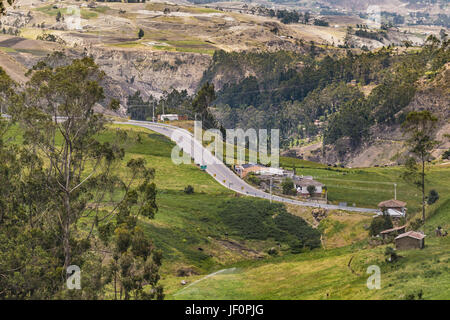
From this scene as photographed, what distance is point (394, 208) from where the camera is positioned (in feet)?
274

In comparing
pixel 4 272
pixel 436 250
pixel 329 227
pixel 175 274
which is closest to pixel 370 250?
pixel 436 250

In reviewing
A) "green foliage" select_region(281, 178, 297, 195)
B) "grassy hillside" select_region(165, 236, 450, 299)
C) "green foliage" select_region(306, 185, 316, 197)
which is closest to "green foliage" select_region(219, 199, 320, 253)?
"green foliage" select_region(281, 178, 297, 195)

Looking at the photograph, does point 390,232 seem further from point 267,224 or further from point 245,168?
point 245,168

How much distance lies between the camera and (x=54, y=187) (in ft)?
179

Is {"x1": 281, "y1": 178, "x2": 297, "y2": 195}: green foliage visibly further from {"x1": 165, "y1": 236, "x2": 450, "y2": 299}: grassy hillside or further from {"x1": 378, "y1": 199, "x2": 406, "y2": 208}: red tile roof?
{"x1": 165, "y1": 236, "x2": 450, "y2": 299}: grassy hillside

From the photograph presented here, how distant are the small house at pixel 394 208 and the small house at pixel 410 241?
2514cm

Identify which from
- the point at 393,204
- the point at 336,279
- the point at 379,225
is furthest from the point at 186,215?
the point at 336,279

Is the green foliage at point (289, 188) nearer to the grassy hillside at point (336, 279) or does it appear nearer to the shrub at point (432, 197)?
the shrub at point (432, 197)

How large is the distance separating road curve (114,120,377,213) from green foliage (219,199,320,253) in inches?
186

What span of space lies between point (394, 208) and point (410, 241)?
94.6ft

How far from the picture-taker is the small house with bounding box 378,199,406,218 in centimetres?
8106

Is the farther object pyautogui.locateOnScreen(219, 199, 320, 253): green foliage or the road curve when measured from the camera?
the road curve

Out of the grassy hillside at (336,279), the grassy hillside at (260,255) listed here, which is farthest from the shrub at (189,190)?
the grassy hillside at (336,279)
